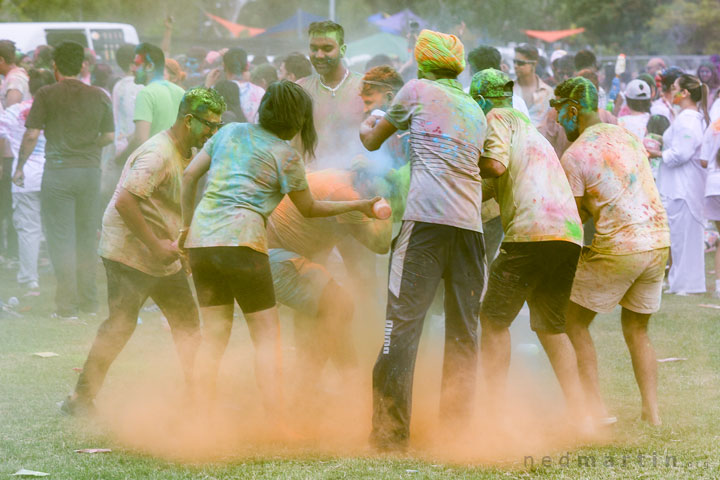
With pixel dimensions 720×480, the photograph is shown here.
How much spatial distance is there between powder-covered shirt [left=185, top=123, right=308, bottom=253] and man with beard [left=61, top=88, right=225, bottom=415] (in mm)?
536

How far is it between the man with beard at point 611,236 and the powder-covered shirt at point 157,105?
4.32m

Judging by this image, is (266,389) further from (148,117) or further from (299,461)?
(148,117)

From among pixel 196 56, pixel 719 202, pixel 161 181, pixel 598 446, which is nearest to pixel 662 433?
pixel 598 446

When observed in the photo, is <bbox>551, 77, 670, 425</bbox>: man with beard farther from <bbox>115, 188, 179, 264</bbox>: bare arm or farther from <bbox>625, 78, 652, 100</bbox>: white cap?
<bbox>625, 78, 652, 100</bbox>: white cap

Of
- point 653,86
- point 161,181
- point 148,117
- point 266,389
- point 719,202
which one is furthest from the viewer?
point 653,86

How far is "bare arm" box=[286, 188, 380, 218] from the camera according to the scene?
5.27 m

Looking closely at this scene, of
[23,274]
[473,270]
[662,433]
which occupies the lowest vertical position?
[23,274]

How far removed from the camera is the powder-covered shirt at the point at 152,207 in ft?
18.5

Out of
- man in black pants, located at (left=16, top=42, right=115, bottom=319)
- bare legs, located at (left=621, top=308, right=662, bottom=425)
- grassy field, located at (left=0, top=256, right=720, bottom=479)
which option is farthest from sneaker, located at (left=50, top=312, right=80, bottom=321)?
bare legs, located at (left=621, top=308, right=662, bottom=425)

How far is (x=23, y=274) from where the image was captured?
1068 centimetres

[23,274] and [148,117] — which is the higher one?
[148,117]

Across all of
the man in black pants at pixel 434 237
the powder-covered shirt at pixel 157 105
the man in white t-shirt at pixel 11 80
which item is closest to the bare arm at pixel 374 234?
the man in black pants at pixel 434 237

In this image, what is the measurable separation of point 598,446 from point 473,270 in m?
1.16

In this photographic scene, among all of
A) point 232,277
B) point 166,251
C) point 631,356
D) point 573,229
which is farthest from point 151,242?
point 631,356
